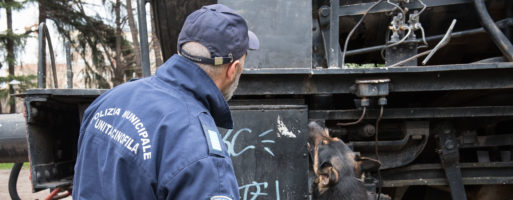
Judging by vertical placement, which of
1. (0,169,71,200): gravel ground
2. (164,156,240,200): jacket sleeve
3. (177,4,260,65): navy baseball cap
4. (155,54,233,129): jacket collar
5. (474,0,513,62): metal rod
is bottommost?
(0,169,71,200): gravel ground

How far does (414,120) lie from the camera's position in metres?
3.37

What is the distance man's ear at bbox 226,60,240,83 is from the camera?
1.69 m

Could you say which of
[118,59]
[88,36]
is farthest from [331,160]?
[88,36]

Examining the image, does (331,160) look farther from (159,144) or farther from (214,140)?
(159,144)

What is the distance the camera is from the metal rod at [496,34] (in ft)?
10.7

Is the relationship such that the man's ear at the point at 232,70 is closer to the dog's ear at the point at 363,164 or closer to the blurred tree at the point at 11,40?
the dog's ear at the point at 363,164

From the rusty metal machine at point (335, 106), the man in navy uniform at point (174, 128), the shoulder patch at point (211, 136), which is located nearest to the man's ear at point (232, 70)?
the man in navy uniform at point (174, 128)

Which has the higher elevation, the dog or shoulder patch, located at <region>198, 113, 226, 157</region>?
shoulder patch, located at <region>198, 113, 226, 157</region>

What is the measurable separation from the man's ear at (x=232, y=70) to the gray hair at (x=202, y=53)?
0.13 feet

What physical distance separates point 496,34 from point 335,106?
1.38 metres

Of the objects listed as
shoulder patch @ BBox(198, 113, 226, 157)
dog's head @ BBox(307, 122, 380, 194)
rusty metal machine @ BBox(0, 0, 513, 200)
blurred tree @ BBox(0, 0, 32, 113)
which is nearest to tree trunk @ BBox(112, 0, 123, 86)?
blurred tree @ BBox(0, 0, 32, 113)

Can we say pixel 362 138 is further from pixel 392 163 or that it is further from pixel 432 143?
pixel 432 143

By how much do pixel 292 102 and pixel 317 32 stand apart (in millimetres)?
Result: 985

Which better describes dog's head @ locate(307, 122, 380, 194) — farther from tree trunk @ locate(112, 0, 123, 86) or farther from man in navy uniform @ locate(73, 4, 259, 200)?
tree trunk @ locate(112, 0, 123, 86)
